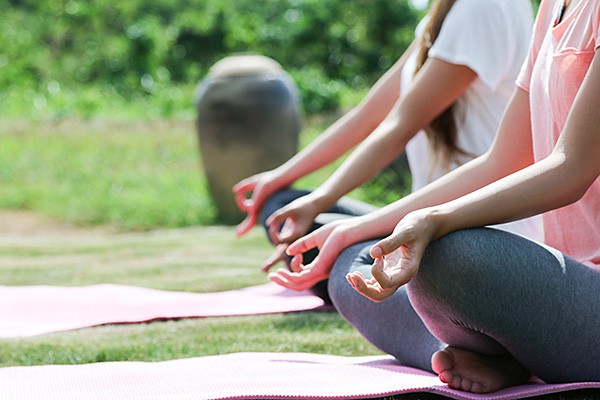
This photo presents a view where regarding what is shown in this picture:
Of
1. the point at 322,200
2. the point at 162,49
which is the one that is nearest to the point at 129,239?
the point at 322,200

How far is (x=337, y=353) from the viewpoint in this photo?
2.45 meters

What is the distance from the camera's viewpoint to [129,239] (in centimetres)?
543

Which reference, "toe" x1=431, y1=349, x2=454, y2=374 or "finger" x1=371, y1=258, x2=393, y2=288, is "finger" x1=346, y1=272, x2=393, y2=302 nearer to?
"finger" x1=371, y1=258, x2=393, y2=288

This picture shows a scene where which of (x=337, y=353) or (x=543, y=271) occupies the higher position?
(x=543, y=271)

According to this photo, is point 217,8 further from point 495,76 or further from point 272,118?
point 495,76

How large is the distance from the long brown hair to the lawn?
561 mm

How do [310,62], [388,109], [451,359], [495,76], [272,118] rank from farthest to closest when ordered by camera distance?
[310,62] < [272,118] < [388,109] < [495,76] < [451,359]

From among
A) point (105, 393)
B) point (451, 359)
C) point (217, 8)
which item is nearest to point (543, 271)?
point (451, 359)

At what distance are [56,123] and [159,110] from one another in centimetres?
151

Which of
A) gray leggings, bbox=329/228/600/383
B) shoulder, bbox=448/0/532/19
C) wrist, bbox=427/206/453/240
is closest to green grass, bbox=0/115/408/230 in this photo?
shoulder, bbox=448/0/532/19

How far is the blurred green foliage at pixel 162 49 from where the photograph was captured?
10992mm

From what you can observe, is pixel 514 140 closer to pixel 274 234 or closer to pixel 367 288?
pixel 367 288

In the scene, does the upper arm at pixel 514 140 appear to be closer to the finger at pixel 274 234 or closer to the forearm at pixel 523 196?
the forearm at pixel 523 196

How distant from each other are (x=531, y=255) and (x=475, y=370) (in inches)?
10.8
